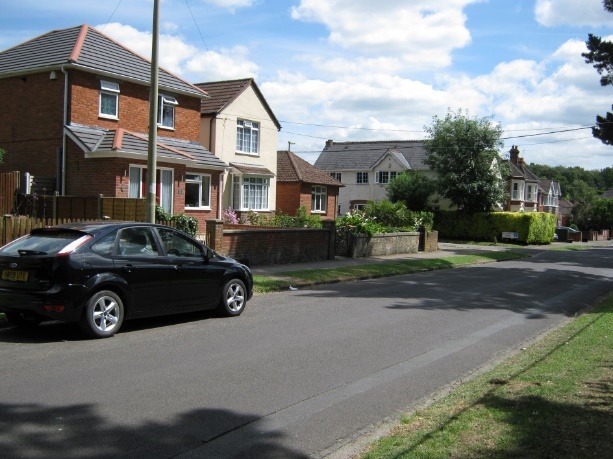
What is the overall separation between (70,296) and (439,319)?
21.1ft

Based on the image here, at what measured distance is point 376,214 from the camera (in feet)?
111

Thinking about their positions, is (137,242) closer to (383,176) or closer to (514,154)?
(383,176)

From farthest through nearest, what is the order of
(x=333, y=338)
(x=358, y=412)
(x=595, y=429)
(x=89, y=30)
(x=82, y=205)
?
(x=89, y=30) < (x=82, y=205) < (x=333, y=338) < (x=358, y=412) < (x=595, y=429)

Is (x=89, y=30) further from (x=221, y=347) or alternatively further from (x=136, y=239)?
(x=221, y=347)

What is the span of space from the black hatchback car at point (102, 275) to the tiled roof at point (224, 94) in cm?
2246

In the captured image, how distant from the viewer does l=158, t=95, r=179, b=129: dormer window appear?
26797 millimetres

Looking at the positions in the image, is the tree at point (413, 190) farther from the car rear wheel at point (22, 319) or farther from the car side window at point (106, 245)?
the car rear wheel at point (22, 319)

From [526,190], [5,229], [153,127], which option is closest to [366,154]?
[526,190]

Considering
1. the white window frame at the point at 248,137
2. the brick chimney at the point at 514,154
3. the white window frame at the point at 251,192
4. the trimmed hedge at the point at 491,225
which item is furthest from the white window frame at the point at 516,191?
the white window frame at the point at 248,137

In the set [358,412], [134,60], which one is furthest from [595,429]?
[134,60]

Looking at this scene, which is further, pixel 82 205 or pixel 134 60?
pixel 134 60

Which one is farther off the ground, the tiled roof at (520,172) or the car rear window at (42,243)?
the tiled roof at (520,172)

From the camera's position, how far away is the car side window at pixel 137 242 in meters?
9.27

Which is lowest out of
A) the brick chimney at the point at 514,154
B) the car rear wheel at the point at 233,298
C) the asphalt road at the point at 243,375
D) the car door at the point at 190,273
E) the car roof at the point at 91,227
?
the asphalt road at the point at 243,375
